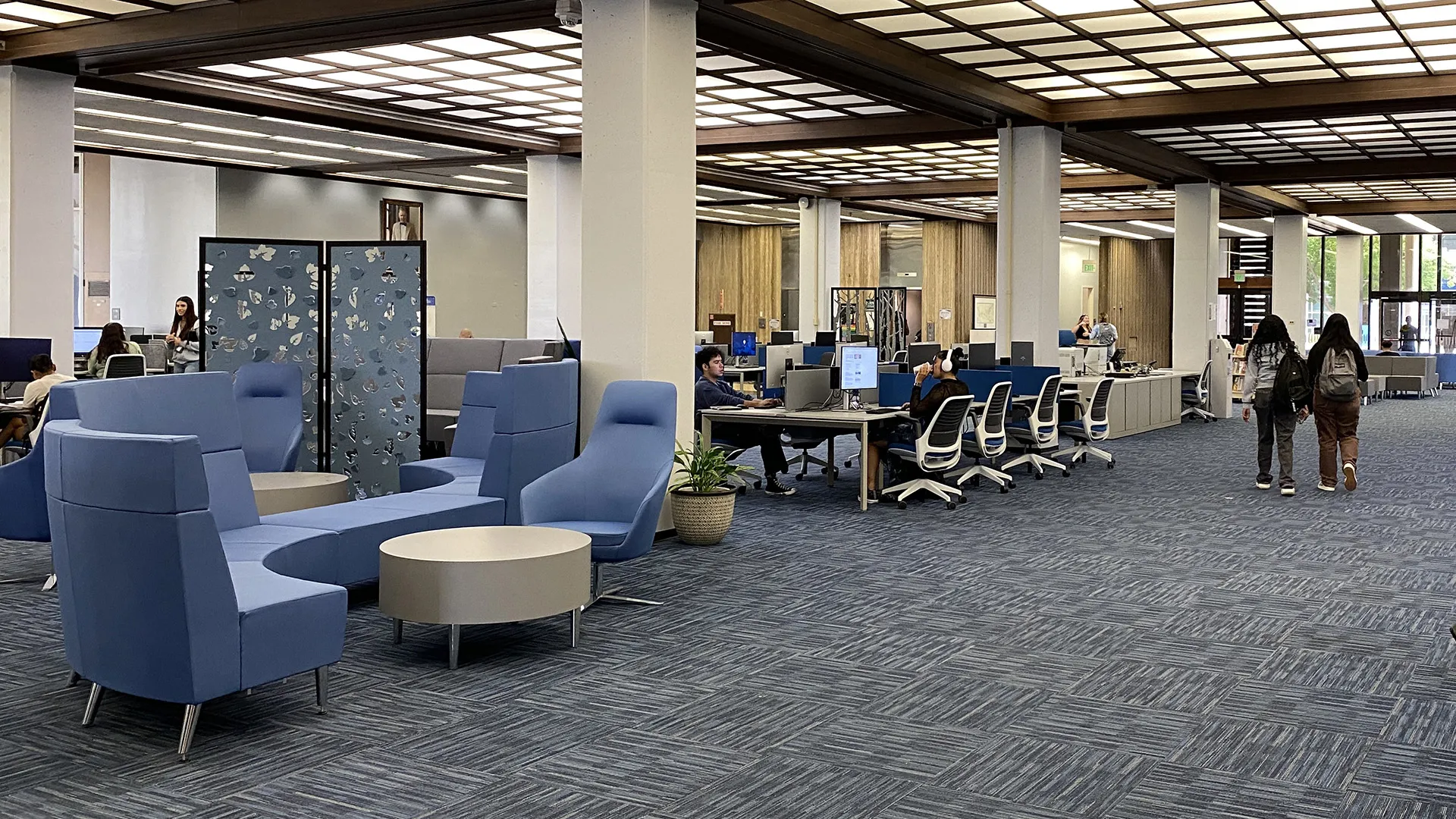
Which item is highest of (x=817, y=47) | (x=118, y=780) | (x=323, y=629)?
(x=817, y=47)

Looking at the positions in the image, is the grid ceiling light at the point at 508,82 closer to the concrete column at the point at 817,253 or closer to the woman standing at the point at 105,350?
the woman standing at the point at 105,350

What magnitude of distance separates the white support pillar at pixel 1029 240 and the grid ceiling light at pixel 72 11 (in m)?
8.21

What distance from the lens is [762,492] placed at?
1099cm

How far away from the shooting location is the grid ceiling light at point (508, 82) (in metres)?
11.1

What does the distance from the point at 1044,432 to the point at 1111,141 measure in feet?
16.3

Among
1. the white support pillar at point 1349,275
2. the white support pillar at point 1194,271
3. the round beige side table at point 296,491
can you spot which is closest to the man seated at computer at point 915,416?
the round beige side table at point 296,491

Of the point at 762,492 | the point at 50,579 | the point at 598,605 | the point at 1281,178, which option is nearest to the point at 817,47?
the point at 762,492

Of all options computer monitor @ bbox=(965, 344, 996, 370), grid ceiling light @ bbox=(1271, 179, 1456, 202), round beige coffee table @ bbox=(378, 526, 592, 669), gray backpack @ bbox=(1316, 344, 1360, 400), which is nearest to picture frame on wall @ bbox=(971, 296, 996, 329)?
grid ceiling light @ bbox=(1271, 179, 1456, 202)

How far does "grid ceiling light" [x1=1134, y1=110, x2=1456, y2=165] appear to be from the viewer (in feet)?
47.9

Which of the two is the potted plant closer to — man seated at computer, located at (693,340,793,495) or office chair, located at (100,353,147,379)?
man seated at computer, located at (693,340,793,495)

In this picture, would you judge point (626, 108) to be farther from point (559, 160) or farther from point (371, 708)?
point (559, 160)

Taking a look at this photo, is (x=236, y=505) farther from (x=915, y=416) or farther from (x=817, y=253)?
(x=817, y=253)

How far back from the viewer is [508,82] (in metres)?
12.7

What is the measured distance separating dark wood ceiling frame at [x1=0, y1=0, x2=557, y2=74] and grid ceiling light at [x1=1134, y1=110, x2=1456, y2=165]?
8743 mm
